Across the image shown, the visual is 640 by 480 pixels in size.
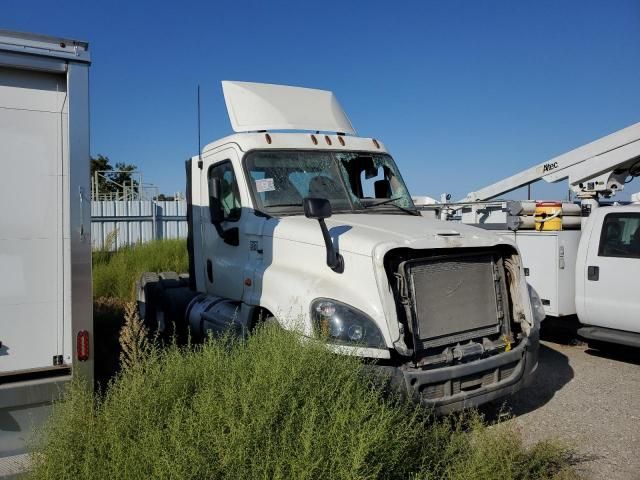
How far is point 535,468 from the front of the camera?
145 inches

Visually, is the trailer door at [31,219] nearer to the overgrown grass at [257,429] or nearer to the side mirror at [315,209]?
the overgrown grass at [257,429]

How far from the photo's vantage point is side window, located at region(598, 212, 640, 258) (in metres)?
6.82

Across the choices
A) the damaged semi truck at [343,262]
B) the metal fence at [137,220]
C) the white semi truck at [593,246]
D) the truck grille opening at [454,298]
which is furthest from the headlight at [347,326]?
the metal fence at [137,220]

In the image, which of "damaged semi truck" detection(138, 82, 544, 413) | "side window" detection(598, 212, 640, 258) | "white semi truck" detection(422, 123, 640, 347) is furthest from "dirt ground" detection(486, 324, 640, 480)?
"side window" detection(598, 212, 640, 258)

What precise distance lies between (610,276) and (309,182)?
167 inches

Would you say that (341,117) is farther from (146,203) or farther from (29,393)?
(146,203)

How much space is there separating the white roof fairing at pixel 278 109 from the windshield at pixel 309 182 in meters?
0.58

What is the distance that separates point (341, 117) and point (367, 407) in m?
4.40

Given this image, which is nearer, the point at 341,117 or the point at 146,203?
the point at 341,117

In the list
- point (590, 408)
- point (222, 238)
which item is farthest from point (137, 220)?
point (590, 408)

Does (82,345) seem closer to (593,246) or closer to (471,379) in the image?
(471,379)

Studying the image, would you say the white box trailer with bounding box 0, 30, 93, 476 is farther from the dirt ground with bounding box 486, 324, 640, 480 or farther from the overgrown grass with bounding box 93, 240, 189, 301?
the overgrown grass with bounding box 93, 240, 189, 301

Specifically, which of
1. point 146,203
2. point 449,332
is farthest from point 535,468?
point 146,203

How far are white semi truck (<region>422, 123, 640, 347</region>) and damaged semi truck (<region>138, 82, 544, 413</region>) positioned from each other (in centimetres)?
253
